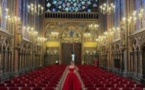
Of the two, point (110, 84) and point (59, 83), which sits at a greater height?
point (110, 84)

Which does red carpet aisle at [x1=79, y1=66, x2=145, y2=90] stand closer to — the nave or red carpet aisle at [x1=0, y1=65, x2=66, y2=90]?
the nave

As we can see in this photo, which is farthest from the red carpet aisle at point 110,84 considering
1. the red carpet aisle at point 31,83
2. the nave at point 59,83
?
the red carpet aisle at point 31,83

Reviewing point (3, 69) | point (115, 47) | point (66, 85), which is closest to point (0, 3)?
point (3, 69)

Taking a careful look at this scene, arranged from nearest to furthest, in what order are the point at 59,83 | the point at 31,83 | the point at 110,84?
the point at 110,84 → the point at 31,83 → the point at 59,83

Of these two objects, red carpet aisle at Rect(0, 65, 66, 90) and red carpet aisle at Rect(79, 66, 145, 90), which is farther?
red carpet aisle at Rect(79, 66, 145, 90)

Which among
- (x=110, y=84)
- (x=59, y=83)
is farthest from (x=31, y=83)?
(x=110, y=84)

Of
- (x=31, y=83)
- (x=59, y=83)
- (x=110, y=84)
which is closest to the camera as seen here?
(x=110, y=84)

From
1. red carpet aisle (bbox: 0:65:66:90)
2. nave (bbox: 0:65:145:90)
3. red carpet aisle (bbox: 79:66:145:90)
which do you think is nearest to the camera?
red carpet aisle (bbox: 0:65:66:90)

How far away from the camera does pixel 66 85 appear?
57.9ft

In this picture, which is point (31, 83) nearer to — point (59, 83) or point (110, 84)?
point (59, 83)

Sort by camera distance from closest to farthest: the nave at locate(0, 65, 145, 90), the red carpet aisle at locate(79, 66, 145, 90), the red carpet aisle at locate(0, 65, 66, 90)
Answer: the red carpet aisle at locate(0, 65, 66, 90), the nave at locate(0, 65, 145, 90), the red carpet aisle at locate(79, 66, 145, 90)

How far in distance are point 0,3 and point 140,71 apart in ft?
60.0

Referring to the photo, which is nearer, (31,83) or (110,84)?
(110,84)

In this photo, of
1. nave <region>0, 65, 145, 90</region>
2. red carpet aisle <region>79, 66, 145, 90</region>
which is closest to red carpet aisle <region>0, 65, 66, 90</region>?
nave <region>0, 65, 145, 90</region>
